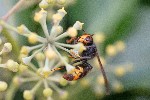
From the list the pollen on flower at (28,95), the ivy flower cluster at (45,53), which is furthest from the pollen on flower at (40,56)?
the pollen on flower at (28,95)

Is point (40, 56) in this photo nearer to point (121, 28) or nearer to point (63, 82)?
point (63, 82)

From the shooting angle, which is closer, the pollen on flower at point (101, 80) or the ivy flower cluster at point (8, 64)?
the ivy flower cluster at point (8, 64)

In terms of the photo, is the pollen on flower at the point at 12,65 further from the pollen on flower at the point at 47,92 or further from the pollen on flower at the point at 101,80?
the pollen on flower at the point at 101,80

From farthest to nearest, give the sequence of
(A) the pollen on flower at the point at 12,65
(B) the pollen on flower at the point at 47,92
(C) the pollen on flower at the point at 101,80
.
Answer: (C) the pollen on flower at the point at 101,80
(B) the pollen on flower at the point at 47,92
(A) the pollen on flower at the point at 12,65

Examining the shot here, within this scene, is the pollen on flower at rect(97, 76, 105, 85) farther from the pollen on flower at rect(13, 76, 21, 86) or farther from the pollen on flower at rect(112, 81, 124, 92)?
the pollen on flower at rect(13, 76, 21, 86)

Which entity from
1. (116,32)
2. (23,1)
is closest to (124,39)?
(116,32)

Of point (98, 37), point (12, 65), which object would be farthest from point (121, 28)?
point (12, 65)

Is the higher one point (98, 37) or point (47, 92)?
point (98, 37)
